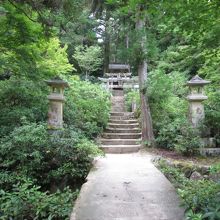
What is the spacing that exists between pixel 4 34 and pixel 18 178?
11.4 feet

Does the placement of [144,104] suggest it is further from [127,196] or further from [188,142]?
[127,196]

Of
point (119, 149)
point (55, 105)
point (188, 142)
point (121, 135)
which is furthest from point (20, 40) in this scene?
point (188, 142)

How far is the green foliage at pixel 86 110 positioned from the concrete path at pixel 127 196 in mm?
3078

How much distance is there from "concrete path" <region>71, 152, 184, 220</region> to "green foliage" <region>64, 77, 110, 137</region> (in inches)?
121

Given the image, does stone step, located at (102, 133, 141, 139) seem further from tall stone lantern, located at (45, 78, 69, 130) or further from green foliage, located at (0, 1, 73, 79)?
green foliage, located at (0, 1, 73, 79)

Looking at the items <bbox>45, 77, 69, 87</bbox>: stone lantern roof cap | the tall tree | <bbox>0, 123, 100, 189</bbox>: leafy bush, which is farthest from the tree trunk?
<bbox>0, 123, 100, 189</bbox>: leafy bush

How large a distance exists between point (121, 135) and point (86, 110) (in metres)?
1.62

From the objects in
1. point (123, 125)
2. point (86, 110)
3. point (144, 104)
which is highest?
point (144, 104)

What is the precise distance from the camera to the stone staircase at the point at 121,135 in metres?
9.27

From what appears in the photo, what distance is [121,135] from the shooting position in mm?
10344

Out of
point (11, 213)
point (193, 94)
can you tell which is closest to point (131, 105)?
point (193, 94)

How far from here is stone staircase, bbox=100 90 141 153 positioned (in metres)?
9.27

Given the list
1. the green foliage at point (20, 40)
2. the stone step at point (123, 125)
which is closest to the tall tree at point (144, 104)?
the stone step at point (123, 125)

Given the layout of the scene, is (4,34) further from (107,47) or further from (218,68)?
(107,47)
